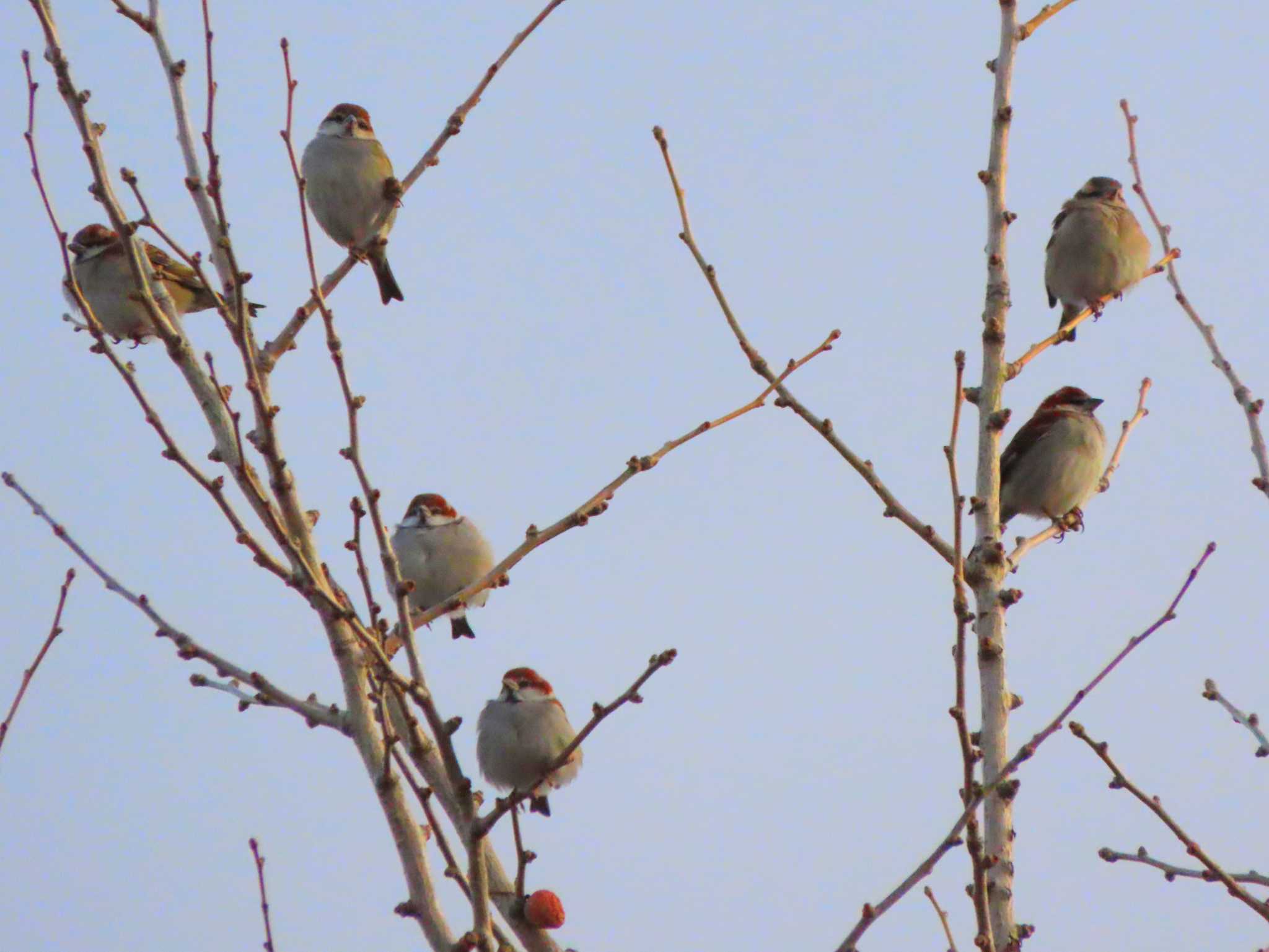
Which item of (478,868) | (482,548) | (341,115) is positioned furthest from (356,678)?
(341,115)

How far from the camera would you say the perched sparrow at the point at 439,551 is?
788 cm

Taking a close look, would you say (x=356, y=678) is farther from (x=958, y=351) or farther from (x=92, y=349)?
(x=958, y=351)

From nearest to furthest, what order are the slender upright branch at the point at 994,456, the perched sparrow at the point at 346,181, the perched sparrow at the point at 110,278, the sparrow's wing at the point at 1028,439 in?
the slender upright branch at the point at 994,456 < the perched sparrow at the point at 346,181 < the sparrow's wing at the point at 1028,439 < the perched sparrow at the point at 110,278

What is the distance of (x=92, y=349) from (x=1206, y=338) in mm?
3268

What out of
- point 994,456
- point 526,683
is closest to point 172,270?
point 526,683

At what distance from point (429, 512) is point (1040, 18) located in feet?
14.2

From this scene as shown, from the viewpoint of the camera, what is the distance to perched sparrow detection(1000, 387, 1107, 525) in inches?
323

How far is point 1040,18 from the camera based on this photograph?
489cm

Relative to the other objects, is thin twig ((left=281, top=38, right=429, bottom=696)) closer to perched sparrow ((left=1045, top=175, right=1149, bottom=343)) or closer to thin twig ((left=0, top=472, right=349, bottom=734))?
thin twig ((left=0, top=472, right=349, bottom=734))

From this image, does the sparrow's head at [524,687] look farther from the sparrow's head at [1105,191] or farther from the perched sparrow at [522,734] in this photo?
the sparrow's head at [1105,191]

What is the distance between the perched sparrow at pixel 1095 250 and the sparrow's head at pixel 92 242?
5.98 meters

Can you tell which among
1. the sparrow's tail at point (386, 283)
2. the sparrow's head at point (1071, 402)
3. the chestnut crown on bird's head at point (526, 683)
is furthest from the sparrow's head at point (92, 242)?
the sparrow's head at point (1071, 402)

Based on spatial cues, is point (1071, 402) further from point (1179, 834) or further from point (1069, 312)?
point (1179, 834)

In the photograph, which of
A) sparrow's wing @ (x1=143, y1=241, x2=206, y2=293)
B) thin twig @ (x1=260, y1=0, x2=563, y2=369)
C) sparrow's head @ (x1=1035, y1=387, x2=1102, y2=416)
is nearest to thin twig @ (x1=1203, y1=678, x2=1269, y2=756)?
thin twig @ (x1=260, y1=0, x2=563, y2=369)
